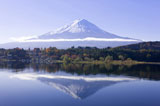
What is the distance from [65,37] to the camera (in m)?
170

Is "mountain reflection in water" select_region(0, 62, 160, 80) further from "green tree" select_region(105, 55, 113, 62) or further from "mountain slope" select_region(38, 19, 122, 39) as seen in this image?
"mountain slope" select_region(38, 19, 122, 39)

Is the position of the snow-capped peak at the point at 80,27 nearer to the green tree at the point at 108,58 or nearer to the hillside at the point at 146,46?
the hillside at the point at 146,46

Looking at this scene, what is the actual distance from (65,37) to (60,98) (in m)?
154

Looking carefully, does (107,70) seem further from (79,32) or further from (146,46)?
(79,32)

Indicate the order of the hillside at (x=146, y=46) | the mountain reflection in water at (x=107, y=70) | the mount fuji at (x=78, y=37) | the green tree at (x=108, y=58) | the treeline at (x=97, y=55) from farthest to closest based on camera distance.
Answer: the mount fuji at (x=78, y=37) → the hillside at (x=146, y=46) → the treeline at (x=97, y=55) → the green tree at (x=108, y=58) → the mountain reflection in water at (x=107, y=70)

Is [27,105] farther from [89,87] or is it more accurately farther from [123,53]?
[123,53]

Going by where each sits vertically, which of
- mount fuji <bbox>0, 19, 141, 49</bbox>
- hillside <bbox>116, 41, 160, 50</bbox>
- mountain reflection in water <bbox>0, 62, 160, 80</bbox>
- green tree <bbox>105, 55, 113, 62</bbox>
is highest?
mount fuji <bbox>0, 19, 141, 49</bbox>

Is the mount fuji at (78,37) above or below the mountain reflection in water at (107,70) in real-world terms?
above

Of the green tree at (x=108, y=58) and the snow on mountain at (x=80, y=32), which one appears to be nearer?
the green tree at (x=108, y=58)

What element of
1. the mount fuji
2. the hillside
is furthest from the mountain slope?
the hillside

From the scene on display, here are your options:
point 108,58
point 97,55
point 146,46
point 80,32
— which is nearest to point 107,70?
point 108,58

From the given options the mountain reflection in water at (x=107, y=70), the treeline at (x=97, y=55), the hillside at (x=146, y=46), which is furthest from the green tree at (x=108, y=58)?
the hillside at (x=146, y=46)

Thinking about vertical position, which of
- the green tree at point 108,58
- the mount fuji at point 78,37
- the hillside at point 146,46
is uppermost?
the mount fuji at point 78,37

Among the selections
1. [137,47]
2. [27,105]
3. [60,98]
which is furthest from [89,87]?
[137,47]
